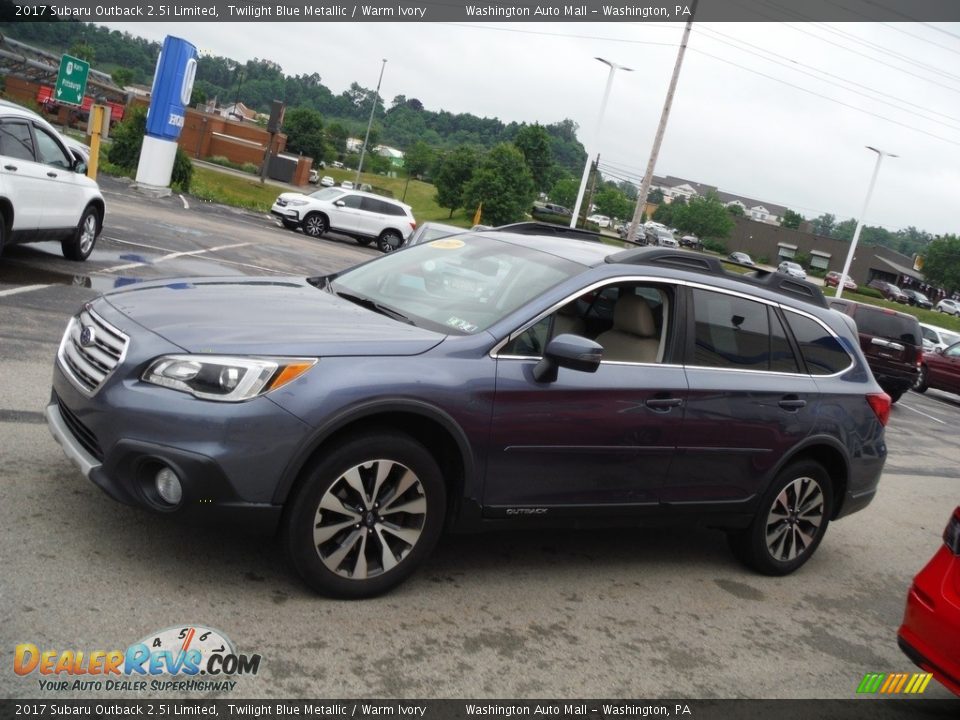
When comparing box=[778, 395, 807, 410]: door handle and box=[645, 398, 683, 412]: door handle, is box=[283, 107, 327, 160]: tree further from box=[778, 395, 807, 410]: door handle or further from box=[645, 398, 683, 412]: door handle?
box=[645, 398, 683, 412]: door handle

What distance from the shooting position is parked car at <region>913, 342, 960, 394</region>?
24.9 m

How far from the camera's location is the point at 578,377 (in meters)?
4.82

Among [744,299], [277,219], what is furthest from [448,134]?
[744,299]

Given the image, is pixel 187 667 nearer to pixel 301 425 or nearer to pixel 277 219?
pixel 301 425

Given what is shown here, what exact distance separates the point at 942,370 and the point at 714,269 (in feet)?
73.2

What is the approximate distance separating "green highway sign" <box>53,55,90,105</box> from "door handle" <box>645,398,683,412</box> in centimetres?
2908

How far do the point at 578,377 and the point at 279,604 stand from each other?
1807mm

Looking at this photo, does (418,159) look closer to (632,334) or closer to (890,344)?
(890,344)

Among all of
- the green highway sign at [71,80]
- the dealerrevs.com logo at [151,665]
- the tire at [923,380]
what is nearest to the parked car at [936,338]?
the tire at [923,380]

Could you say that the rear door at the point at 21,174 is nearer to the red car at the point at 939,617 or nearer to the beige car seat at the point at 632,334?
the beige car seat at the point at 632,334

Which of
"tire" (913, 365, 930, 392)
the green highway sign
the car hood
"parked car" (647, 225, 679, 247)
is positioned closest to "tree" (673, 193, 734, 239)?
"parked car" (647, 225, 679, 247)

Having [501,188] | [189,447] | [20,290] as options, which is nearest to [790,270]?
[501,188]

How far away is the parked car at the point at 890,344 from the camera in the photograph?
19562 mm

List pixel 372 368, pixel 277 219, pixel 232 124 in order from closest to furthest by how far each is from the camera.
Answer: pixel 372 368 < pixel 277 219 < pixel 232 124
